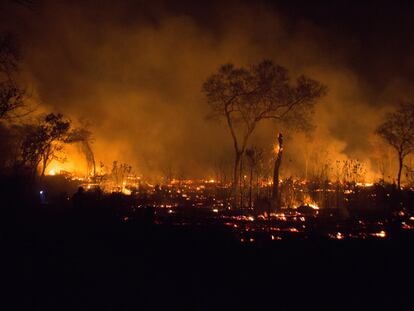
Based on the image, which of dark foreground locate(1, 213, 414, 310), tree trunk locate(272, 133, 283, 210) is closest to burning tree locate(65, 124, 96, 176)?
tree trunk locate(272, 133, 283, 210)

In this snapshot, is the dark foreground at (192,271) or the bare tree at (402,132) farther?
the bare tree at (402,132)

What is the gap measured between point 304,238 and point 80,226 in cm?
602

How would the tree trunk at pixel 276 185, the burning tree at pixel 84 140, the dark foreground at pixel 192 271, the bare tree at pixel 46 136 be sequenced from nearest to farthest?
1. the dark foreground at pixel 192 271
2. the tree trunk at pixel 276 185
3. the bare tree at pixel 46 136
4. the burning tree at pixel 84 140

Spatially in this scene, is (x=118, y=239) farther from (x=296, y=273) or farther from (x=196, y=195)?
(x=196, y=195)

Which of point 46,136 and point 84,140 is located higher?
point 84,140

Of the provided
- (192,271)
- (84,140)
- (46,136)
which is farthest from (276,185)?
(84,140)

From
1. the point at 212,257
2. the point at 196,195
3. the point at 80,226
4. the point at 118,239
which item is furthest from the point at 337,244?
the point at 196,195

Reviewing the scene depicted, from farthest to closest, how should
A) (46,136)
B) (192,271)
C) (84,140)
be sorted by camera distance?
1. (84,140)
2. (46,136)
3. (192,271)

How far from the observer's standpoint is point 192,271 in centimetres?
756

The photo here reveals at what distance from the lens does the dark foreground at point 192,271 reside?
238 inches

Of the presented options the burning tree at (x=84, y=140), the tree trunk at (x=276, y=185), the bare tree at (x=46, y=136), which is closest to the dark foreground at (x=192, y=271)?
the tree trunk at (x=276, y=185)

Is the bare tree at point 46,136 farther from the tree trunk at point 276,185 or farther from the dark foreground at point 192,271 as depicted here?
the dark foreground at point 192,271

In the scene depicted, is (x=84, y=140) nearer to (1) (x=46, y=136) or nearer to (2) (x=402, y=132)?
(1) (x=46, y=136)

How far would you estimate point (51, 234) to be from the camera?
9.88 m
